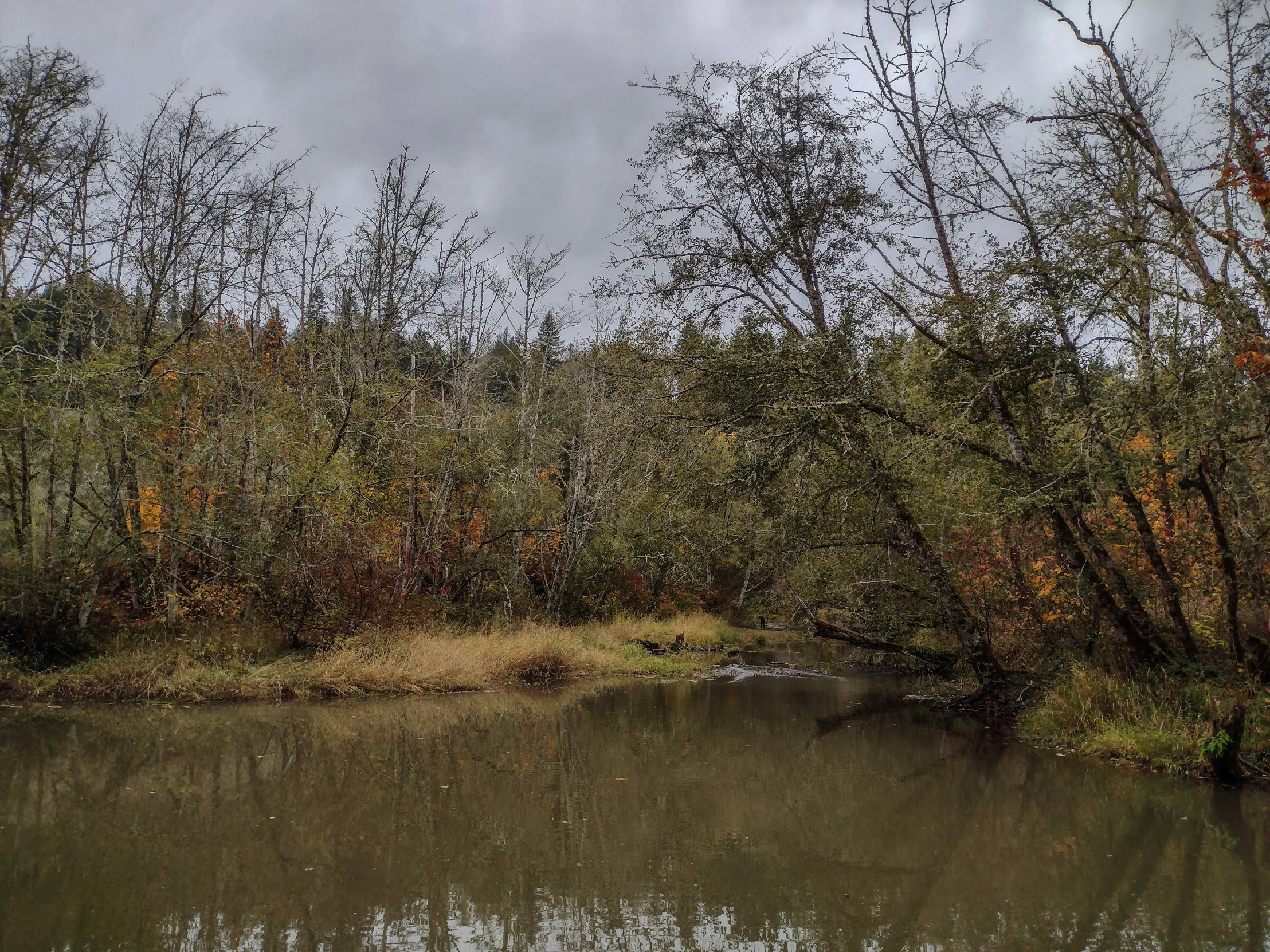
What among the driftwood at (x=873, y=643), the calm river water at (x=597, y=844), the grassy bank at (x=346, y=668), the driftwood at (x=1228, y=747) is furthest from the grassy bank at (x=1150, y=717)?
the grassy bank at (x=346, y=668)

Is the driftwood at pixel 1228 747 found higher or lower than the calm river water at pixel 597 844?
higher

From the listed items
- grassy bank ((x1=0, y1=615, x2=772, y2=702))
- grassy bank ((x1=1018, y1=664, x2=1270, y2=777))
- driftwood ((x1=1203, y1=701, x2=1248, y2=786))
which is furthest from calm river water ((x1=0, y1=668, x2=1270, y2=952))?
grassy bank ((x1=0, y1=615, x2=772, y2=702))

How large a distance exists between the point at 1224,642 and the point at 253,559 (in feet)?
48.8

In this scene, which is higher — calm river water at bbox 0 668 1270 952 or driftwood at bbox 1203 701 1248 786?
driftwood at bbox 1203 701 1248 786

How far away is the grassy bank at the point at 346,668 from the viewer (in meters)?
13.3

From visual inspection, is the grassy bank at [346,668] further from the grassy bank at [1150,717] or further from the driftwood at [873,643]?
the grassy bank at [1150,717]

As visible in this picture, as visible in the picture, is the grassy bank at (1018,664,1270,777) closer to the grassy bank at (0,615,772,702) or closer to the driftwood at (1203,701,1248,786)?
the driftwood at (1203,701,1248,786)

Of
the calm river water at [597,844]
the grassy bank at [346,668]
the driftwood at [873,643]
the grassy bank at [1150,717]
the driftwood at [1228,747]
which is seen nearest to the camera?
the calm river water at [597,844]

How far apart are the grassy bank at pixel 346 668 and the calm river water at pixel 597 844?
5.28 feet

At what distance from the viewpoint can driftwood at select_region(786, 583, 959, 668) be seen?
1529cm

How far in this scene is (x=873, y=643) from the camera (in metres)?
15.4

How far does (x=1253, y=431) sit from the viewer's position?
26.9 feet

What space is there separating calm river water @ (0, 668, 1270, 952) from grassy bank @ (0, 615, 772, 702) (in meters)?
1.61

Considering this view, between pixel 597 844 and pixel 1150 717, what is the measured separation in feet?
21.7
